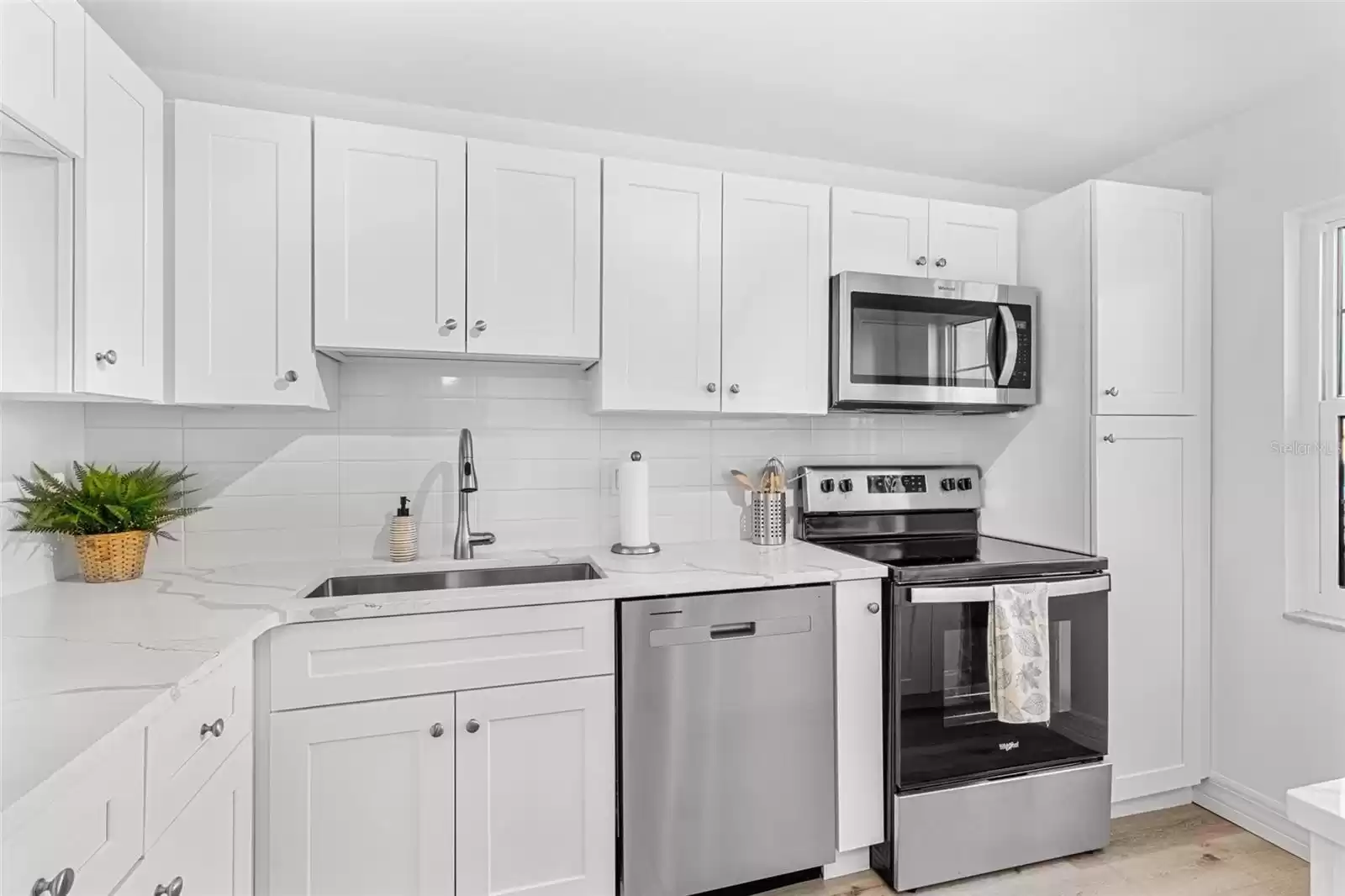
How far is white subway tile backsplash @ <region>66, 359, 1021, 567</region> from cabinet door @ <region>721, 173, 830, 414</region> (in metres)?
0.32

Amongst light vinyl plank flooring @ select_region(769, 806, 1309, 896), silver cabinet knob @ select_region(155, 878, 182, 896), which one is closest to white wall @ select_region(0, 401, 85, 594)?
silver cabinet knob @ select_region(155, 878, 182, 896)

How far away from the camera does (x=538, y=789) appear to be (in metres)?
1.82

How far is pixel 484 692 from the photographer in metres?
1.77

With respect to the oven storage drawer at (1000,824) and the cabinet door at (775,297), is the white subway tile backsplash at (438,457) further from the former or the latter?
the oven storage drawer at (1000,824)

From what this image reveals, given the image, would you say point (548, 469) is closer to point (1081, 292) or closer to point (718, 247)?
point (718, 247)

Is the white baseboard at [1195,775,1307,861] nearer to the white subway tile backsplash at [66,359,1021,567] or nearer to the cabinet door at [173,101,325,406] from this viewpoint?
the white subway tile backsplash at [66,359,1021,567]

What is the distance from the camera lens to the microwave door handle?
2.49 m

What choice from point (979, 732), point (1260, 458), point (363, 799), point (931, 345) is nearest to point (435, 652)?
point (363, 799)

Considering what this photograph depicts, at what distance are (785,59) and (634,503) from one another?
1.44 meters

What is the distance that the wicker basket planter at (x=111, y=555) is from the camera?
72.5 inches

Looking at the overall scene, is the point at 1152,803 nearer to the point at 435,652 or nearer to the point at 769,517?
the point at 769,517

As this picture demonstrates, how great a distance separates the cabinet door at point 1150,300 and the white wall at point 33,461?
313 cm

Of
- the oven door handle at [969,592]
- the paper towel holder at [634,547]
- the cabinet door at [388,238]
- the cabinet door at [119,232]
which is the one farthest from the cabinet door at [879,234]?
the cabinet door at [119,232]

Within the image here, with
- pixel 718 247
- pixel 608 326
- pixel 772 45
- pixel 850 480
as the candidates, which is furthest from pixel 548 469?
pixel 772 45
